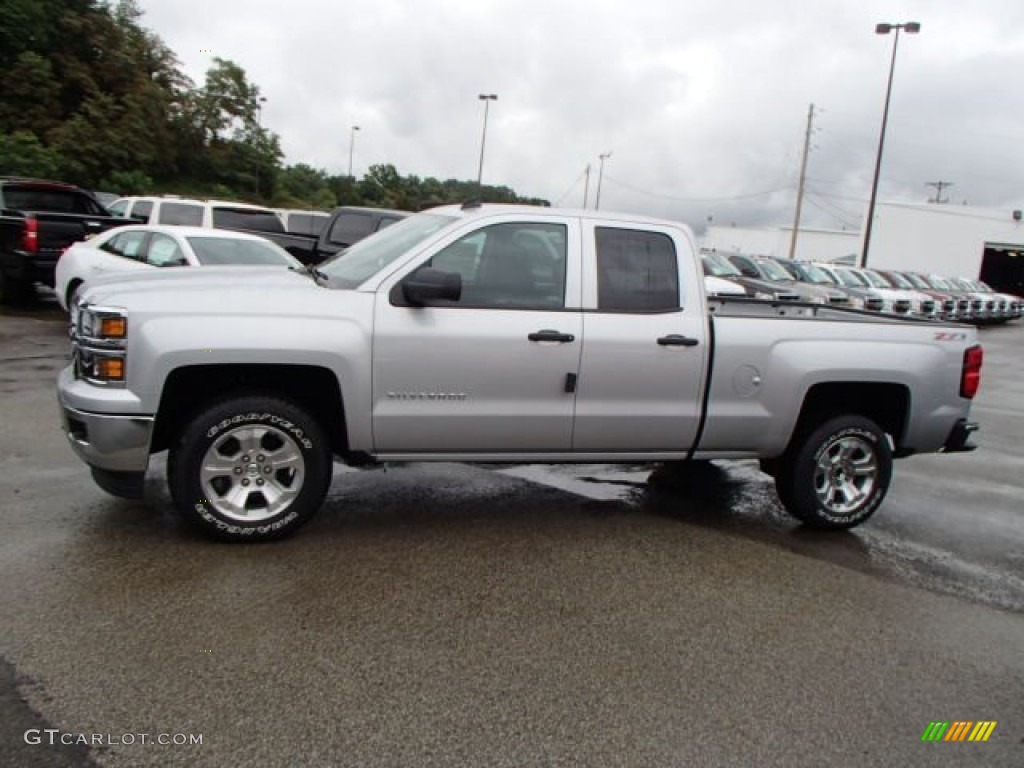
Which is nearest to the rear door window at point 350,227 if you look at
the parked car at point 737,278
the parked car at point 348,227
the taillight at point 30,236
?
the parked car at point 348,227

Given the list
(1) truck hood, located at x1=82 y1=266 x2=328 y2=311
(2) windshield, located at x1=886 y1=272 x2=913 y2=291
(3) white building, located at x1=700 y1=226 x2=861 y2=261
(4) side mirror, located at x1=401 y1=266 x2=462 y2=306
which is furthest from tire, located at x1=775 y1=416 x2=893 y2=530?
(3) white building, located at x1=700 y1=226 x2=861 y2=261

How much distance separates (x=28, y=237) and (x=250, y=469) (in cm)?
985

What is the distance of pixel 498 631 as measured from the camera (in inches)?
140

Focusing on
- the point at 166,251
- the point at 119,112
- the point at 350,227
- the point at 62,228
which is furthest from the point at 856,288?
the point at 119,112

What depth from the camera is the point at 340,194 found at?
10225cm

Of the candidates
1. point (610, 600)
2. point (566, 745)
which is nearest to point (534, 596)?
point (610, 600)

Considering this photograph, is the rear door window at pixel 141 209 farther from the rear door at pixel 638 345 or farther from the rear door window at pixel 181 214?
the rear door at pixel 638 345

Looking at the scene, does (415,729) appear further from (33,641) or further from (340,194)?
(340,194)

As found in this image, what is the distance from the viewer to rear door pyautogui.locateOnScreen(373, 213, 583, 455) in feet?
14.2

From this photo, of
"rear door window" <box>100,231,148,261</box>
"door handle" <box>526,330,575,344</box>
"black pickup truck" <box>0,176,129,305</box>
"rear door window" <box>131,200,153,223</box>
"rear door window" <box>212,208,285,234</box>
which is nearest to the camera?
"door handle" <box>526,330,575,344</box>

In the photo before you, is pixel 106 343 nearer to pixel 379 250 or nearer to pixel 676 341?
pixel 379 250

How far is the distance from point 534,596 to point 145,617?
1.80 m

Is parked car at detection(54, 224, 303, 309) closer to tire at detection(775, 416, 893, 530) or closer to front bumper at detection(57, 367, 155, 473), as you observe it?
front bumper at detection(57, 367, 155, 473)

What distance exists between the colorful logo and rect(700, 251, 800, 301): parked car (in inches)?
594
